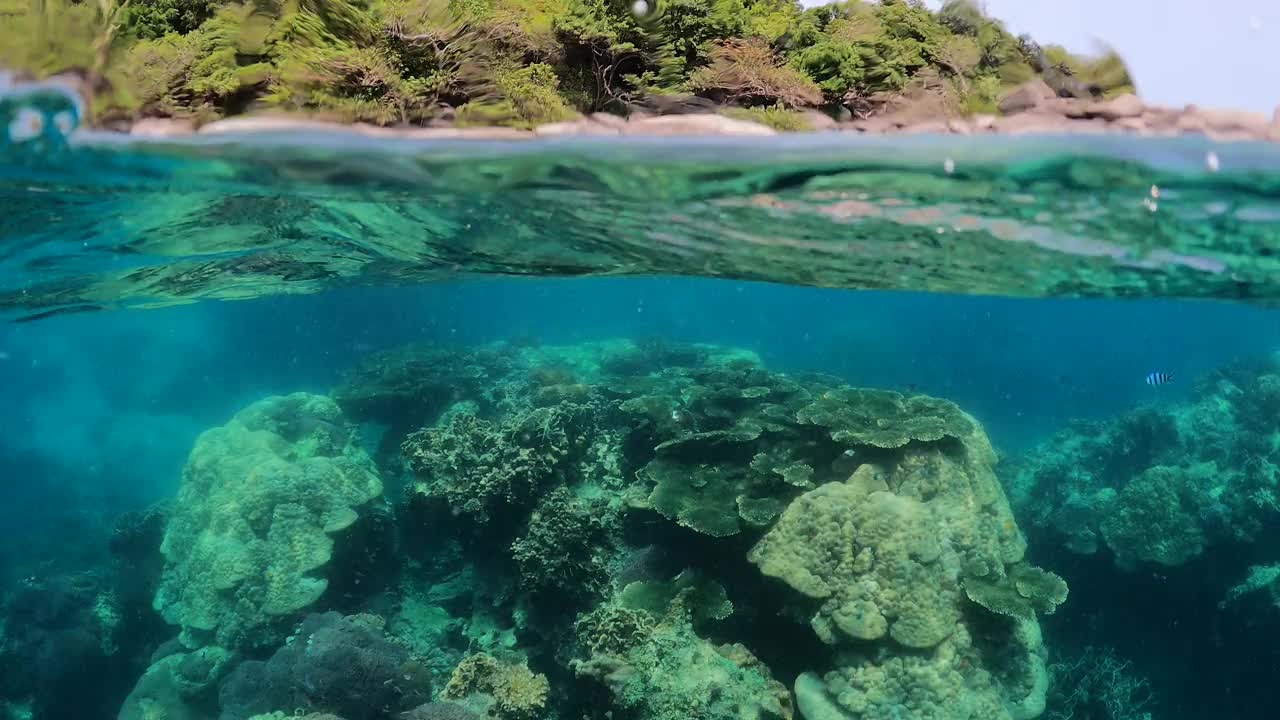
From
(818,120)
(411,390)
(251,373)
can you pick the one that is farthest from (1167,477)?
(251,373)

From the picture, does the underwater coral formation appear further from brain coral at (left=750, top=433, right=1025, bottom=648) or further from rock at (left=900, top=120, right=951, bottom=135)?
rock at (left=900, top=120, right=951, bottom=135)

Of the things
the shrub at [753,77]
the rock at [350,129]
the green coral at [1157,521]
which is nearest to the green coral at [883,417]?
the shrub at [753,77]

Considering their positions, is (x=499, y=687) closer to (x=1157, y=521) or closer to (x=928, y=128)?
(x=928, y=128)

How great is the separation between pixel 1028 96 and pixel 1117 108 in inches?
28.7

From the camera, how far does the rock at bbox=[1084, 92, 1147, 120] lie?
578cm

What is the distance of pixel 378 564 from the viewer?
12664 millimetres

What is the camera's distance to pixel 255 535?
38.9 feet

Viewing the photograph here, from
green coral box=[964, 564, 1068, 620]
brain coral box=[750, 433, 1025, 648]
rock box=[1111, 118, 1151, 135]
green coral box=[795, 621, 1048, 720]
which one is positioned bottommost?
green coral box=[795, 621, 1048, 720]

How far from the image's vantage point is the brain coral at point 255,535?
450 inches

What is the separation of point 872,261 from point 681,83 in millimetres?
7472

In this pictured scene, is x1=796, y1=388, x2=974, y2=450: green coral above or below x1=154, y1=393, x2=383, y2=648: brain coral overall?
above

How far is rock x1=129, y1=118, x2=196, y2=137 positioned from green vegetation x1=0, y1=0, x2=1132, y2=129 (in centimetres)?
18

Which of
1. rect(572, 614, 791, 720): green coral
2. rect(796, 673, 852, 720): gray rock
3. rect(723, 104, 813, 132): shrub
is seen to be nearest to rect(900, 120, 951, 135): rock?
rect(723, 104, 813, 132): shrub

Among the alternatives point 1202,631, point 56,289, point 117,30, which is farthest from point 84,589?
point 1202,631
